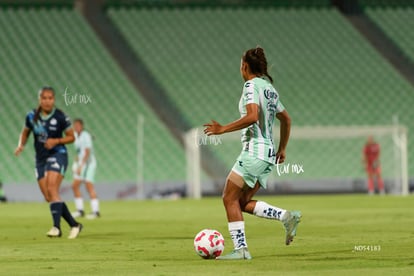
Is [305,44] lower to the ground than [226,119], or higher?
higher

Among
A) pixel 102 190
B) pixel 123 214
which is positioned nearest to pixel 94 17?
pixel 102 190

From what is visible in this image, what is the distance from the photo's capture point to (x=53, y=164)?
12.9 metres

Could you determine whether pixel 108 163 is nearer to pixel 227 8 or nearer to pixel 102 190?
pixel 102 190

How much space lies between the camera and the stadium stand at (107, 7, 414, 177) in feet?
104

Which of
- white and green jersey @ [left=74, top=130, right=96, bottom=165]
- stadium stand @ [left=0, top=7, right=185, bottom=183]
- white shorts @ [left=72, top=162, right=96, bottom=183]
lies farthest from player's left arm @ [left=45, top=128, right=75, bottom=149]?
stadium stand @ [left=0, top=7, right=185, bottom=183]

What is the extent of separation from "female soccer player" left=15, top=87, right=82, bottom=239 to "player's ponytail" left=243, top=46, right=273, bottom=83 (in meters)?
4.22

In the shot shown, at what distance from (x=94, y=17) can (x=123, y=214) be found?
49.9 feet

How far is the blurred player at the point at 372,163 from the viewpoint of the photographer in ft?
95.7

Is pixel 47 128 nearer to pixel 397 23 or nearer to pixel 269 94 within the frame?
pixel 269 94

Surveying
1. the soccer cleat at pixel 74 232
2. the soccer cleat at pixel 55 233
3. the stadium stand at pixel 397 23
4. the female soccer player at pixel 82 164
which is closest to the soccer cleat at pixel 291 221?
the soccer cleat at pixel 74 232

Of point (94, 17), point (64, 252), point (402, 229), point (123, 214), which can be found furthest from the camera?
point (94, 17)

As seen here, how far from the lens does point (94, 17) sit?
33500 mm

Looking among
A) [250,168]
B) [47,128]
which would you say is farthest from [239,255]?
[47,128]

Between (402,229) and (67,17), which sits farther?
(67,17)
